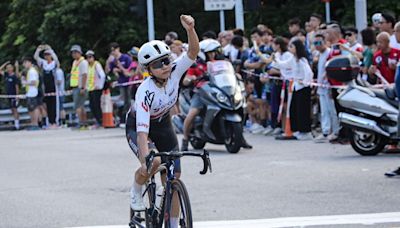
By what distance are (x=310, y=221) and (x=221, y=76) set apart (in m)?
7.21

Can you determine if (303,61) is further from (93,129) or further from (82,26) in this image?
(82,26)

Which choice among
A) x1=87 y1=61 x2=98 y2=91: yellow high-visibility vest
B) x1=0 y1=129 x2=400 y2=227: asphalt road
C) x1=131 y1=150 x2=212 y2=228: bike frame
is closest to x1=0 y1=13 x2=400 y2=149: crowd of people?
x1=0 y1=129 x2=400 y2=227: asphalt road

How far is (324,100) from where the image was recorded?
61.1ft

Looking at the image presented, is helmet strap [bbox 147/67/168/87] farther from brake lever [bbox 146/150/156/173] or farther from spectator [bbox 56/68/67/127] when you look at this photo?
spectator [bbox 56/68/67/127]

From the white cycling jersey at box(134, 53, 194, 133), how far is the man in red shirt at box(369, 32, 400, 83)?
7.33 meters

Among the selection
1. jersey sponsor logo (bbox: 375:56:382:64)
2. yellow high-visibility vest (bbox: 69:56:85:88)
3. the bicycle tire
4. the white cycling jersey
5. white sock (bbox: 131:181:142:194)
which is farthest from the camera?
yellow high-visibility vest (bbox: 69:56:85:88)

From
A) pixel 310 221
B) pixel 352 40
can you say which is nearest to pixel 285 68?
pixel 352 40

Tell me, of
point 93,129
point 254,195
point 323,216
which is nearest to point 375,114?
point 254,195

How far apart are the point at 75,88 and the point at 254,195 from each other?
1549 cm

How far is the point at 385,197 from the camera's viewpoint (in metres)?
11.6

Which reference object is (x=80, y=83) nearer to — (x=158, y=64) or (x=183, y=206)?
(x=158, y=64)

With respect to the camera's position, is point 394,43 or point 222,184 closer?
point 222,184

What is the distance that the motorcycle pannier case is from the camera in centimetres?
1641

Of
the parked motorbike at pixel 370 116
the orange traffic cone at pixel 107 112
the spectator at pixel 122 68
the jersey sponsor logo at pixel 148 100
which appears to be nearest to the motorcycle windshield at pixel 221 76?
the parked motorbike at pixel 370 116
